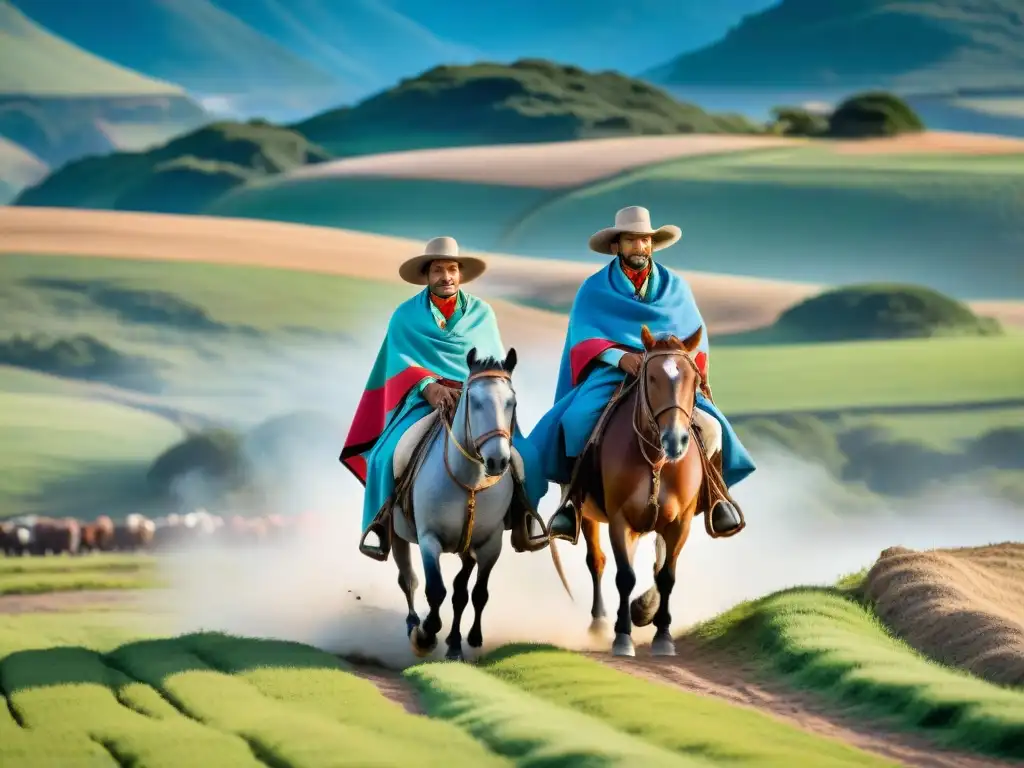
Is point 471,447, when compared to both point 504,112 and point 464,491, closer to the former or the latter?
point 464,491

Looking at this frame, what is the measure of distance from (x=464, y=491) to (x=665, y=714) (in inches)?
120

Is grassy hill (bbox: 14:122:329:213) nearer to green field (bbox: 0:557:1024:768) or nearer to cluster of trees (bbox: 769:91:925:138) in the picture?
cluster of trees (bbox: 769:91:925:138)

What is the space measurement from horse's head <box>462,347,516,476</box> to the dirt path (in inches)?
72.4

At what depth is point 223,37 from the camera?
6538 cm

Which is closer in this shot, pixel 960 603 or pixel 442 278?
pixel 960 603


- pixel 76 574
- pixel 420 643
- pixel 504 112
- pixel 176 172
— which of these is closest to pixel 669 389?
pixel 420 643

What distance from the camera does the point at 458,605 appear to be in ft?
48.9

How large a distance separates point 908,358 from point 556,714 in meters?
30.9

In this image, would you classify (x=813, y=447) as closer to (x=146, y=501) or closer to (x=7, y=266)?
(x=146, y=501)

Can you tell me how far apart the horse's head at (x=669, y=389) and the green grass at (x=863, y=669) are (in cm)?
174

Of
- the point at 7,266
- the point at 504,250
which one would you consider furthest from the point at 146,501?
the point at 504,250

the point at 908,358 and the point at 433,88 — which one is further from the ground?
the point at 433,88

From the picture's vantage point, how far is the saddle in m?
15.1

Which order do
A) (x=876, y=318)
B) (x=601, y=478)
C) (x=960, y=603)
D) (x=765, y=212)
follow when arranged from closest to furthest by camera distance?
(x=601, y=478) < (x=960, y=603) < (x=876, y=318) < (x=765, y=212)
